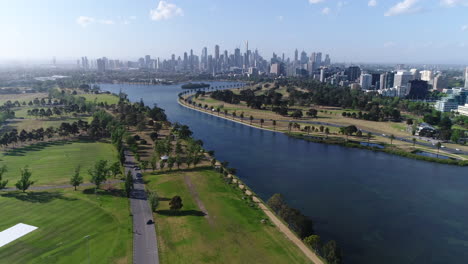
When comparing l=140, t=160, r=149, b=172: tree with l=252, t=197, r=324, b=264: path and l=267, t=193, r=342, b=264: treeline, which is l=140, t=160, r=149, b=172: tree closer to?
l=252, t=197, r=324, b=264: path

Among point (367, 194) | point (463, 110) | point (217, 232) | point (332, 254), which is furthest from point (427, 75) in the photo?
point (217, 232)

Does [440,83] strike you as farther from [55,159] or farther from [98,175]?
[55,159]

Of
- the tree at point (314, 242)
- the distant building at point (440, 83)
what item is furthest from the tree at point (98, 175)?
the distant building at point (440, 83)

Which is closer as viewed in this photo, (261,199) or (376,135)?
(261,199)

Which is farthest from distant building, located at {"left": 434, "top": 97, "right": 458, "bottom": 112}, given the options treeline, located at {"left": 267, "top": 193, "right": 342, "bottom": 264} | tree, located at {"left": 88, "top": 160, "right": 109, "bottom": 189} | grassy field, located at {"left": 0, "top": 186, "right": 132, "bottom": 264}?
tree, located at {"left": 88, "top": 160, "right": 109, "bottom": 189}

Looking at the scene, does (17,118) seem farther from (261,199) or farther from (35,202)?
(261,199)

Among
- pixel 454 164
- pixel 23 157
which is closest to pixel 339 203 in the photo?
pixel 454 164
